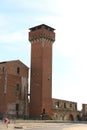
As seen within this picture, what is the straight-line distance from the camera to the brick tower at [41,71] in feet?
228

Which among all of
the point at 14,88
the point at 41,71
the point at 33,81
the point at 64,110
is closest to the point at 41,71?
the point at 41,71

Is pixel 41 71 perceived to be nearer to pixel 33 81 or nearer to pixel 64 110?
pixel 33 81

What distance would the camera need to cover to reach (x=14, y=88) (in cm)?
6856

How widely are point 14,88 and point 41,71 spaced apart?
6.33 metres

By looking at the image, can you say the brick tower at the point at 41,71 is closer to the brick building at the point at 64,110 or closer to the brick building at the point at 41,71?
the brick building at the point at 41,71

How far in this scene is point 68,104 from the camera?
89812 mm

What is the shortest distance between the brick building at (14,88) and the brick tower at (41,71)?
159 cm

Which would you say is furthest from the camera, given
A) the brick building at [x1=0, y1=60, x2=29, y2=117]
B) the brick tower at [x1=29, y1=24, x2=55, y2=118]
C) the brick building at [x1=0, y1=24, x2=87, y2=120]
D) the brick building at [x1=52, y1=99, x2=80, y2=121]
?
the brick building at [x1=52, y1=99, x2=80, y2=121]

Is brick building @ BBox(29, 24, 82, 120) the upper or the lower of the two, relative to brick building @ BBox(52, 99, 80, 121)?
upper

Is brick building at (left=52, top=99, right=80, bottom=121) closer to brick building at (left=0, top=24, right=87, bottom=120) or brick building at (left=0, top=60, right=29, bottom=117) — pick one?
brick building at (left=0, top=24, right=87, bottom=120)

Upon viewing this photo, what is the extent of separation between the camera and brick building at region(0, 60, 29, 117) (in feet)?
217

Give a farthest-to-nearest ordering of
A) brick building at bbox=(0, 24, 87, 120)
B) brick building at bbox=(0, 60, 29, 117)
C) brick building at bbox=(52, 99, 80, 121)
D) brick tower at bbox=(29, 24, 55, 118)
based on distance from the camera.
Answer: brick building at bbox=(52, 99, 80, 121) < brick tower at bbox=(29, 24, 55, 118) < brick building at bbox=(0, 24, 87, 120) < brick building at bbox=(0, 60, 29, 117)

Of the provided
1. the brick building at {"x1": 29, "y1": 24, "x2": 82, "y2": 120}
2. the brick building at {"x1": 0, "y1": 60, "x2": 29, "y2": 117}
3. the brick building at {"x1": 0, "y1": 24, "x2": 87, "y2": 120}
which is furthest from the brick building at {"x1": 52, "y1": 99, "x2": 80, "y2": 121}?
the brick building at {"x1": 0, "y1": 60, "x2": 29, "y2": 117}

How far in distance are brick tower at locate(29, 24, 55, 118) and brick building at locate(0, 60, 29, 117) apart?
1586 mm
